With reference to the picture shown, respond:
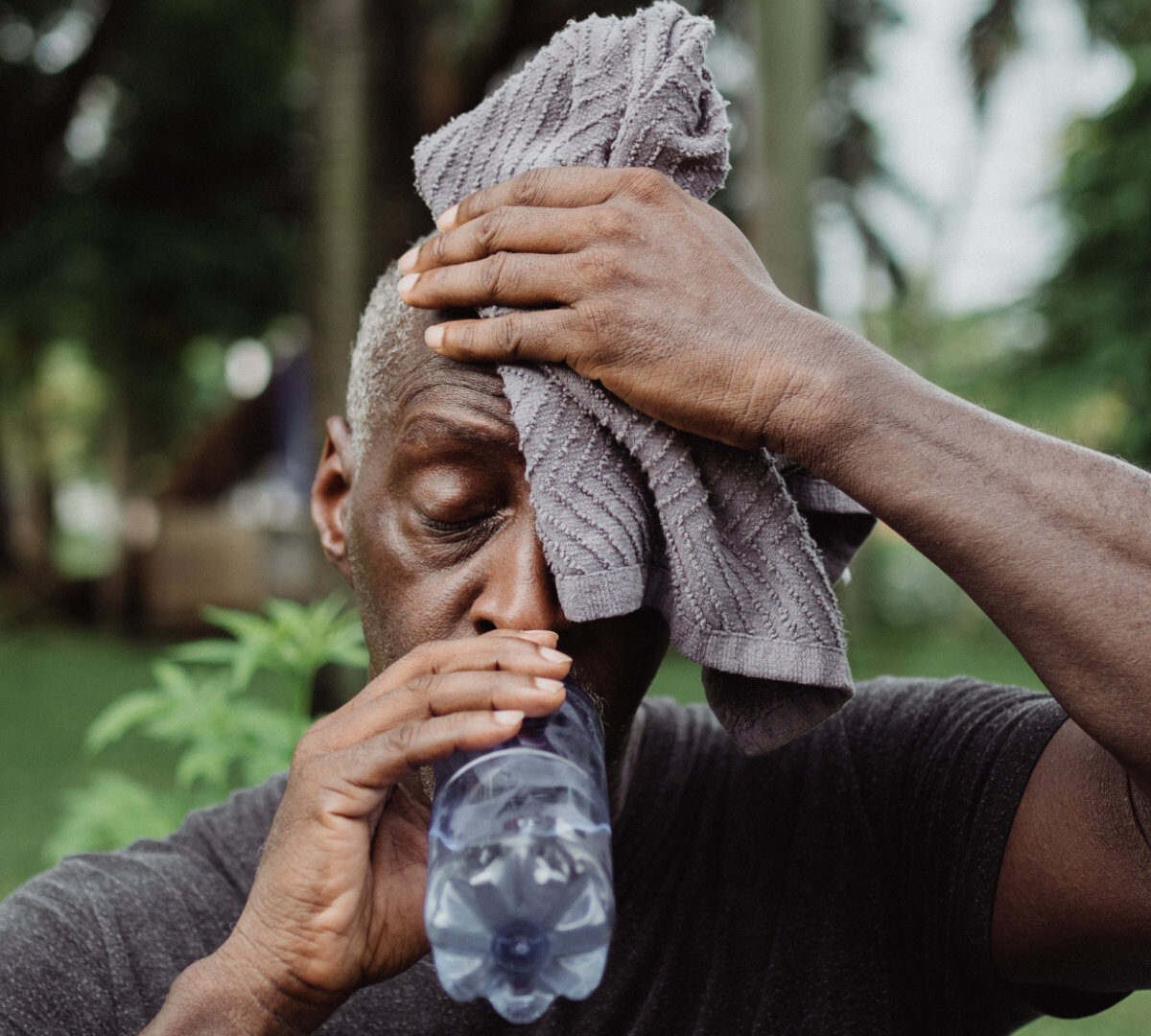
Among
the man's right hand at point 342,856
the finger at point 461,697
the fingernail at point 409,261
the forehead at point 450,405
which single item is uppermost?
the fingernail at point 409,261

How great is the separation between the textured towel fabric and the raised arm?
0.06 meters

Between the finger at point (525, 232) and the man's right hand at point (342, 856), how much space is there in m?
0.54

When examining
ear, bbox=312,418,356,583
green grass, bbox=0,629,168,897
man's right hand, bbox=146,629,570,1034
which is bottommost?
green grass, bbox=0,629,168,897

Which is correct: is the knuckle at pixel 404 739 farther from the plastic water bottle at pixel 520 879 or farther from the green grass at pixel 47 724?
the green grass at pixel 47 724

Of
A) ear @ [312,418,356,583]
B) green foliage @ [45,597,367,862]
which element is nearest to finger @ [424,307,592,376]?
ear @ [312,418,356,583]

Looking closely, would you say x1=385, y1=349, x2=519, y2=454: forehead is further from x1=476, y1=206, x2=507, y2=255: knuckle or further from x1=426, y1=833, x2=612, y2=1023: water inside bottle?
x1=426, y1=833, x2=612, y2=1023: water inside bottle

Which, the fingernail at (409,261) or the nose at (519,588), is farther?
the fingernail at (409,261)

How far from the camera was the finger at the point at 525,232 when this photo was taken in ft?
4.98

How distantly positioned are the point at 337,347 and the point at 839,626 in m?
4.16

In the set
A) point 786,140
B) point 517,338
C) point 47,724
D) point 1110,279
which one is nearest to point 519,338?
point 517,338

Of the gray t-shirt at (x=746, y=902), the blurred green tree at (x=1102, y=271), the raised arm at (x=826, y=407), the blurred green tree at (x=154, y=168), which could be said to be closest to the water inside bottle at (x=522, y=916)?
the gray t-shirt at (x=746, y=902)

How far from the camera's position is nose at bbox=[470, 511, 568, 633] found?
5.10 feet

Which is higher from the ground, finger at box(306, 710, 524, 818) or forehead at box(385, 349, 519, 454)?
forehead at box(385, 349, 519, 454)

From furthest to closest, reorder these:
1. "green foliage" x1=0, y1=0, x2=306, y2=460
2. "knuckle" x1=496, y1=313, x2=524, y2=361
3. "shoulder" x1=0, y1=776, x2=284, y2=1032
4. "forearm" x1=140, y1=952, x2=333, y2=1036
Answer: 1. "green foliage" x1=0, y1=0, x2=306, y2=460
2. "shoulder" x1=0, y1=776, x2=284, y2=1032
3. "knuckle" x1=496, y1=313, x2=524, y2=361
4. "forearm" x1=140, y1=952, x2=333, y2=1036
